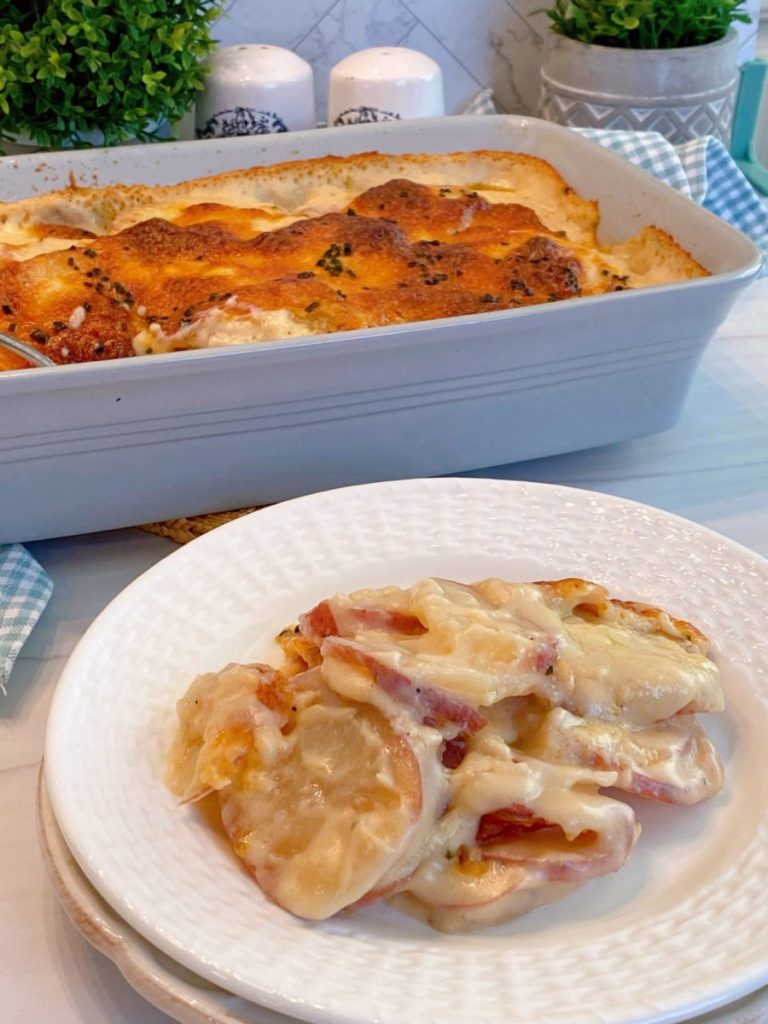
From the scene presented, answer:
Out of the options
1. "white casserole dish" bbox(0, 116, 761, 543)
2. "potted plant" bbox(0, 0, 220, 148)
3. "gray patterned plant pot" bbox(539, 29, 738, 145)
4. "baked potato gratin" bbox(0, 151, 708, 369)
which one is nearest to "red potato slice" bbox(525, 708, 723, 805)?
"white casserole dish" bbox(0, 116, 761, 543)

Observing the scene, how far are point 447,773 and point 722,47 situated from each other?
65.5 inches

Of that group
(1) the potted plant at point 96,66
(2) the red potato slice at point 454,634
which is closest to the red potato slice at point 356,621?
(2) the red potato slice at point 454,634

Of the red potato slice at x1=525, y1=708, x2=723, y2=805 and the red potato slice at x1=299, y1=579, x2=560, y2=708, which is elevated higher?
the red potato slice at x1=299, y1=579, x2=560, y2=708

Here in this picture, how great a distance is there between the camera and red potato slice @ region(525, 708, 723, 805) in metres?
0.71

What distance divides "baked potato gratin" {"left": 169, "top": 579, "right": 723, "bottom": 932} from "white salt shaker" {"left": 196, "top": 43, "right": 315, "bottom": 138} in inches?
50.7

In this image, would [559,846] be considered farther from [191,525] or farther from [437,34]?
[437,34]

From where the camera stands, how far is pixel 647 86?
1935mm

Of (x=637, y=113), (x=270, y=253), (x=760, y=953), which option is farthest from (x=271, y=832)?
(x=637, y=113)

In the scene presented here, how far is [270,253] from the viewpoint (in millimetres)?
1338

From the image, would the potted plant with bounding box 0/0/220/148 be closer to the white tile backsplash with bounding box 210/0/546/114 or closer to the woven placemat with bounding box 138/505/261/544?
the white tile backsplash with bounding box 210/0/546/114

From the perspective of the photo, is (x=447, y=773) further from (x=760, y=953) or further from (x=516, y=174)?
(x=516, y=174)

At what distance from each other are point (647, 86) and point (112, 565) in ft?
4.42

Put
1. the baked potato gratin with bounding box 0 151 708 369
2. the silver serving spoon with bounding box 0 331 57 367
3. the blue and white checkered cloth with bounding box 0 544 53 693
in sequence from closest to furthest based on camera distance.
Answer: the blue and white checkered cloth with bounding box 0 544 53 693, the silver serving spoon with bounding box 0 331 57 367, the baked potato gratin with bounding box 0 151 708 369

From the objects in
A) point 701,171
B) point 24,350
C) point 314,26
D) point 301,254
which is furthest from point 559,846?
point 314,26
